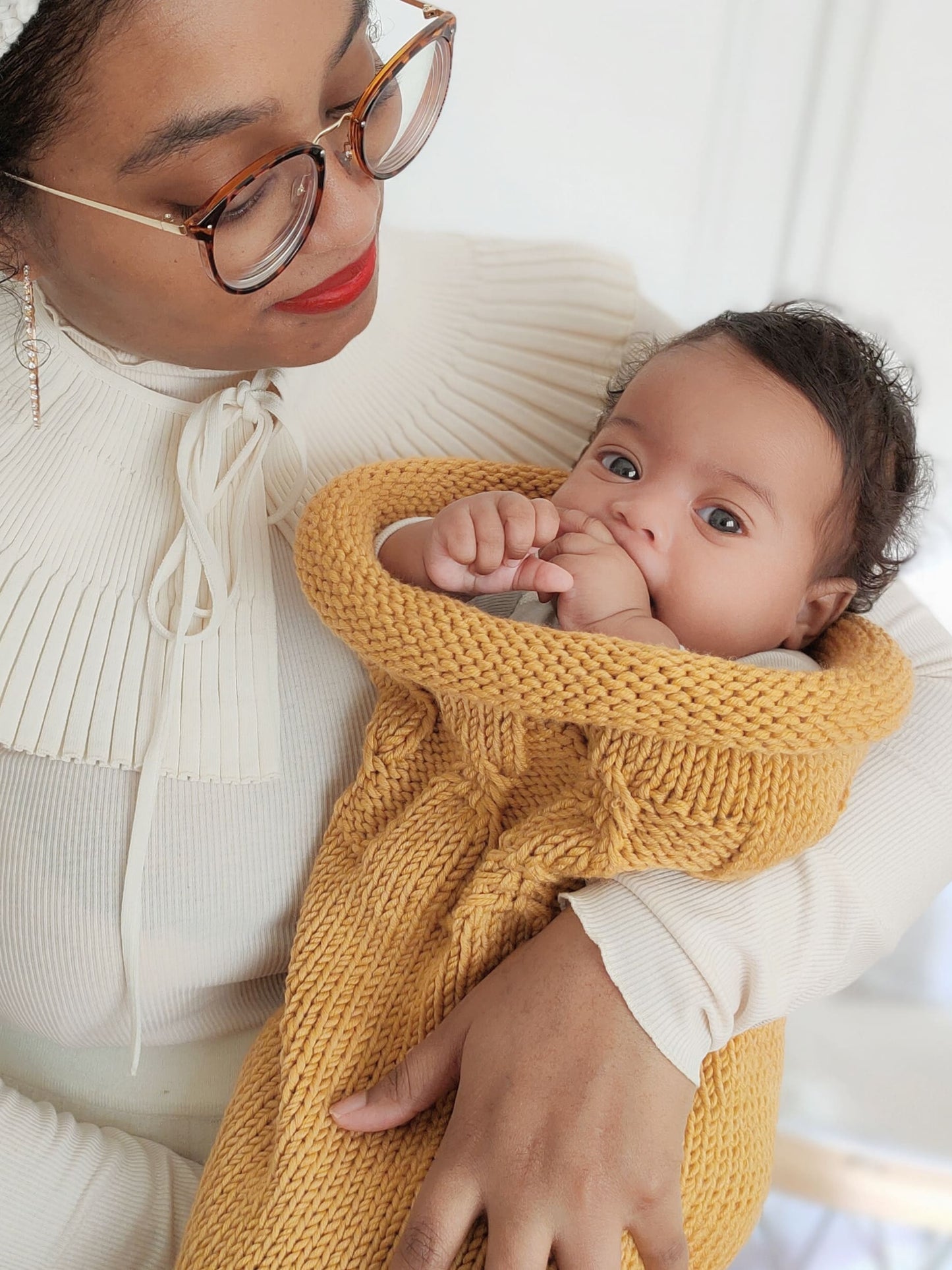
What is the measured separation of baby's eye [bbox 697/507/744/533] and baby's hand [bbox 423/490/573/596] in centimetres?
17

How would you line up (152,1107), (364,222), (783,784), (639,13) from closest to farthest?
1. (783,784)
2. (364,222)
3. (152,1107)
4. (639,13)

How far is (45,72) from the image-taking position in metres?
0.80

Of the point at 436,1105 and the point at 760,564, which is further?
the point at 760,564

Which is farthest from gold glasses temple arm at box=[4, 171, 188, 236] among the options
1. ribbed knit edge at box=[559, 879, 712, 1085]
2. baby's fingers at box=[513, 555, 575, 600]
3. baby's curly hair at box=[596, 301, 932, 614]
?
ribbed knit edge at box=[559, 879, 712, 1085]

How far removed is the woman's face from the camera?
79 centimetres

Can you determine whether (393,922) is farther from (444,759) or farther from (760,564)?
(760,564)

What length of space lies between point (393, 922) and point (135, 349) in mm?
561

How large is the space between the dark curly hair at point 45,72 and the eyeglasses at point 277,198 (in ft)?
0.10

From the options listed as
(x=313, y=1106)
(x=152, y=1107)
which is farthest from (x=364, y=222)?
(x=152, y=1107)

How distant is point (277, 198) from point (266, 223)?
0.07 ft

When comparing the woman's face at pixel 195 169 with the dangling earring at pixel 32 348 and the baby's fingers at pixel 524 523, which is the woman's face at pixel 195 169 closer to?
the dangling earring at pixel 32 348

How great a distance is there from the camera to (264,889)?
3.24 ft

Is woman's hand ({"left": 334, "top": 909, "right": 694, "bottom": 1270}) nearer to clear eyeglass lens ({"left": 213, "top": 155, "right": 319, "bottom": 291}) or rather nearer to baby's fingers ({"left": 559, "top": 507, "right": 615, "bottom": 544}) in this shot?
baby's fingers ({"left": 559, "top": 507, "right": 615, "bottom": 544})

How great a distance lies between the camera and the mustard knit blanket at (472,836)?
0.82 metres
